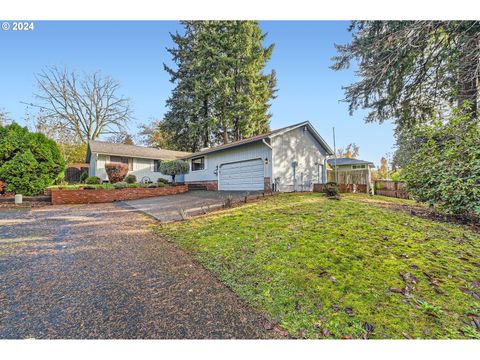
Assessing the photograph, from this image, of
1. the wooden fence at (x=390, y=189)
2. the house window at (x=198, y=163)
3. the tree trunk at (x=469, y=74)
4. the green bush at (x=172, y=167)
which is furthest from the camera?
the house window at (x=198, y=163)

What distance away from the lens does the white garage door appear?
10.6 m

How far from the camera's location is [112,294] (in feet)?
7.53

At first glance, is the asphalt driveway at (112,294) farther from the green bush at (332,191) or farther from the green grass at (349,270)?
the green bush at (332,191)

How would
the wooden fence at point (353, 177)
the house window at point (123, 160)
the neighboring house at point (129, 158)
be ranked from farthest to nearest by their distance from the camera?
1. the house window at point (123, 160)
2. the neighboring house at point (129, 158)
3. the wooden fence at point (353, 177)

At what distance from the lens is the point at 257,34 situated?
65.3 feet

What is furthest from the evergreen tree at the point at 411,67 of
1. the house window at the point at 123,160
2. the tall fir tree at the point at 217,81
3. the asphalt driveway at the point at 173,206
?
the house window at the point at 123,160

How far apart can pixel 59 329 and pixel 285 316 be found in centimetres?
197

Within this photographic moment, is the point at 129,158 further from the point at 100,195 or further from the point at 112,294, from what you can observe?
the point at 112,294

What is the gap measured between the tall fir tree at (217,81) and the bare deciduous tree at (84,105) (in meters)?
5.83

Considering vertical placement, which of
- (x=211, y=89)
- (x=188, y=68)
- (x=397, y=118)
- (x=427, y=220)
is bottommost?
(x=427, y=220)

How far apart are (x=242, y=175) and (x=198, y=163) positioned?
16.8 ft

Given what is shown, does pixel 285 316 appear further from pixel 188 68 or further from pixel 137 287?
pixel 188 68

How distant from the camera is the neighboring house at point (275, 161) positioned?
1002 cm
